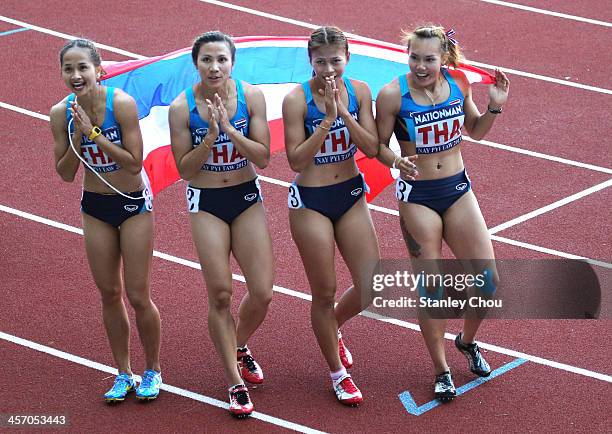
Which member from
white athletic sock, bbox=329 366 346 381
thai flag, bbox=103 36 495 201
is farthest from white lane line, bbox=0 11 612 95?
white athletic sock, bbox=329 366 346 381

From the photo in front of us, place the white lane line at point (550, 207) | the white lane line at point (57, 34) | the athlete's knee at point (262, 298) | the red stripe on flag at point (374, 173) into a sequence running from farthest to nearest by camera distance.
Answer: the white lane line at point (57, 34)
the white lane line at point (550, 207)
the red stripe on flag at point (374, 173)
the athlete's knee at point (262, 298)

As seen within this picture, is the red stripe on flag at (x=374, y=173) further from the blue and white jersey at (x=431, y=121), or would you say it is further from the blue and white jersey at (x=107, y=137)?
the blue and white jersey at (x=107, y=137)

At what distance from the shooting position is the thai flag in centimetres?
731

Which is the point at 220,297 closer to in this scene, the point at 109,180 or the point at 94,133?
the point at 109,180

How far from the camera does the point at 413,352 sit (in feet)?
24.2

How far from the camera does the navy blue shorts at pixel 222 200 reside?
6.41m

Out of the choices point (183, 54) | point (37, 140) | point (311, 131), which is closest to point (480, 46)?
point (37, 140)

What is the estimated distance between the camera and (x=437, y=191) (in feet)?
21.5

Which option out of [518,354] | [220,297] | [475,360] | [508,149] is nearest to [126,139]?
[220,297]

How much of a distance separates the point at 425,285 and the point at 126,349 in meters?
1.92

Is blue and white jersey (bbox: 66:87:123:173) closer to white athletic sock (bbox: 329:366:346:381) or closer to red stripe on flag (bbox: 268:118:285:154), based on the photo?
red stripe on flag (bbox: 268:118:285:154)

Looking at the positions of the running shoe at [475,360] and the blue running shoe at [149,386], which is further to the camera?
the running shoe at [475,360]

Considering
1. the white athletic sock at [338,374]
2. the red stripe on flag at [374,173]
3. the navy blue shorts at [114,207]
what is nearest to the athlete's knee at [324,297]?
the white athletic sock at [338,374]

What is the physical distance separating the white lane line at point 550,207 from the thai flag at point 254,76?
1.90 m
